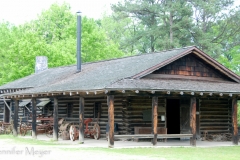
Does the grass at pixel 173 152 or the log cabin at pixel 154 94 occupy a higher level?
the log cabin at pixel 154 94

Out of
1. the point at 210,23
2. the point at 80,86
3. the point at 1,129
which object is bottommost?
the point at 1,129

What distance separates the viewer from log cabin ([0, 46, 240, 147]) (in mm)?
21344

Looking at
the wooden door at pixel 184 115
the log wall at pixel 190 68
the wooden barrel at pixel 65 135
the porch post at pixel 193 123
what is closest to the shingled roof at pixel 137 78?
the log wall at pixel 190 68

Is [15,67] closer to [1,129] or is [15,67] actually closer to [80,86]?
[1,129]

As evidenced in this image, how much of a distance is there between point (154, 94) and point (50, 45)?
94.3ft

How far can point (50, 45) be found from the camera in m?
48.4

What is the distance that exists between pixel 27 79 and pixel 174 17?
865 inches

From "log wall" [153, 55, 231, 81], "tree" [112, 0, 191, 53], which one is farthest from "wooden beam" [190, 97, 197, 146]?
"tree" [112, 0, 191, 53]

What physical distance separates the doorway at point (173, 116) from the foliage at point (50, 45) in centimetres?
1880

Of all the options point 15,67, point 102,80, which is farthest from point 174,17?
point 102,80

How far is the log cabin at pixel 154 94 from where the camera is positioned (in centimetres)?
2134

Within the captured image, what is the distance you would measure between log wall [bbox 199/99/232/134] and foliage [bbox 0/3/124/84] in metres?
20.2

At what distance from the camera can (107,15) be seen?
7600cm

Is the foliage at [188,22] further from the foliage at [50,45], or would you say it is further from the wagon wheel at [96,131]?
the wagon wheel at [96,131]
